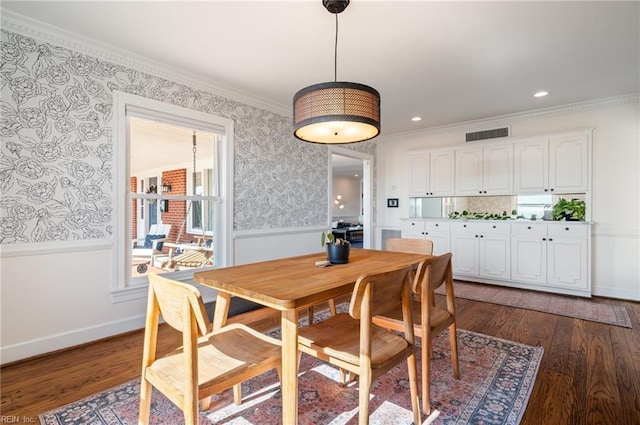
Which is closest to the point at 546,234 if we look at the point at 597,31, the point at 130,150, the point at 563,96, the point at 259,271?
the point at 563,96

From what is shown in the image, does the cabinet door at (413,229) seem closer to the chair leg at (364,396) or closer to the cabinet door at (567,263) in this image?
the cabinet door at (567,263)

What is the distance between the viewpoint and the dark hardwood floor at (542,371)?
1.75m

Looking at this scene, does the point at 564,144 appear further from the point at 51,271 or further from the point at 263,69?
the point at 51,271

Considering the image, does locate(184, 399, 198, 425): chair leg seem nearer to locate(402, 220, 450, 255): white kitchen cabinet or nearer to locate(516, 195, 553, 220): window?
locate(402, 220, 450, 255): white kitchen cabinet

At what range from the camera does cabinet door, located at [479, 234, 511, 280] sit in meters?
4.46

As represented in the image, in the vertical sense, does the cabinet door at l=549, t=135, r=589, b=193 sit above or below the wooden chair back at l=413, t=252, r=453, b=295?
above

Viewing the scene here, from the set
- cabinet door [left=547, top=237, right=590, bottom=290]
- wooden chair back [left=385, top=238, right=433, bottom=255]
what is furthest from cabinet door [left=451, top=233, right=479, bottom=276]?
wooden chair back [left=385, top=238, right=433, bottom=255]

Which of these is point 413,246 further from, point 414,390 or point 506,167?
point 506,167

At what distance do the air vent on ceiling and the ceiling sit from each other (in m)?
0.94

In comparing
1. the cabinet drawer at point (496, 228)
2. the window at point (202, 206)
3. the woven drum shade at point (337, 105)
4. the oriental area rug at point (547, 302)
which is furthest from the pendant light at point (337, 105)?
the cabinet drawer at point (496, 228)

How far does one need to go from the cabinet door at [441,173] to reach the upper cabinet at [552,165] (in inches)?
35.6

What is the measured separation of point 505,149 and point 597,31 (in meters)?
2.29

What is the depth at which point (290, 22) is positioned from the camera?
2311 mm

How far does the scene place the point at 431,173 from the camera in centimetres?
528
